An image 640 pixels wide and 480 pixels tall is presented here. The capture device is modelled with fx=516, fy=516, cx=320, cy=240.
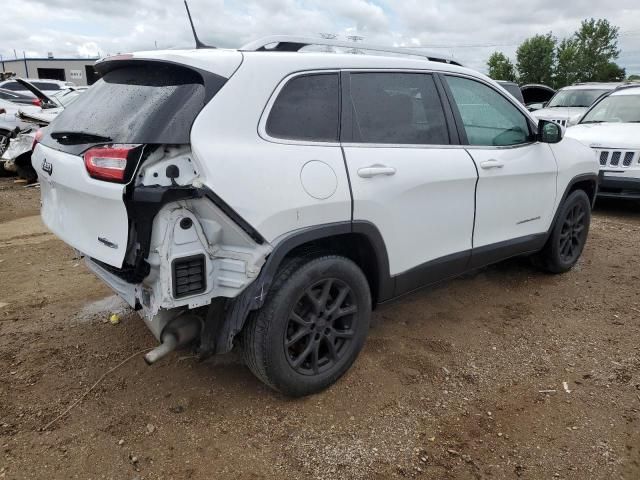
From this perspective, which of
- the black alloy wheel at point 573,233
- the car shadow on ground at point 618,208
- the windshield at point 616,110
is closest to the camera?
the black alloy wheel at point 573,233

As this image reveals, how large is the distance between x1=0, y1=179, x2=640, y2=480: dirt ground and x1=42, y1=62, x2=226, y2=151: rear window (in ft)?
4.74

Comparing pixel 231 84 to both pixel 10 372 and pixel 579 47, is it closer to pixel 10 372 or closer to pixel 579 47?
pixel 10 372

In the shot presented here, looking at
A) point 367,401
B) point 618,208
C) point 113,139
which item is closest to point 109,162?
point 113,139

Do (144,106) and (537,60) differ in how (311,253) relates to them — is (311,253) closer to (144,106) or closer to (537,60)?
(144,106)

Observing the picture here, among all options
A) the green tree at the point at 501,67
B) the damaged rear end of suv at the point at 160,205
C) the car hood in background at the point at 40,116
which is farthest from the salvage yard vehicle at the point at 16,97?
the green tree at the point at 501,67

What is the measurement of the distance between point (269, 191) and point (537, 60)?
5912 centimetres

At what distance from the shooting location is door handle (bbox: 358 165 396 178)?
2.84m

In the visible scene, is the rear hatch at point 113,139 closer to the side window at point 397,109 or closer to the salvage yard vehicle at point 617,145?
the side window at point 397,109

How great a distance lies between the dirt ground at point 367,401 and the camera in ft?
8.10

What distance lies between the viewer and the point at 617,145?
7.15 metres

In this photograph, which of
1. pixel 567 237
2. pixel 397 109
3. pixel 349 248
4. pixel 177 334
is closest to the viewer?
pixel 177 334

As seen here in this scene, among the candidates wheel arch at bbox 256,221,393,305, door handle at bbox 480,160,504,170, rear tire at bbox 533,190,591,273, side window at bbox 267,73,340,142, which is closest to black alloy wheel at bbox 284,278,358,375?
wheel arch at bbox 256,221,393,305

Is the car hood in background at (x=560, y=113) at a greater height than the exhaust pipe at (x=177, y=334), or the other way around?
the car hood in background at (x=560, y=113)

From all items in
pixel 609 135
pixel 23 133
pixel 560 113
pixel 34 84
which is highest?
pixel 34 84
